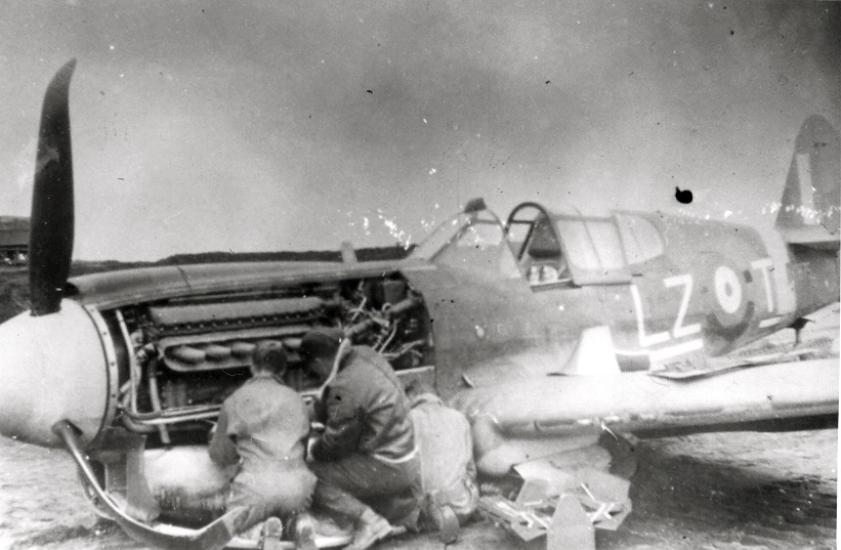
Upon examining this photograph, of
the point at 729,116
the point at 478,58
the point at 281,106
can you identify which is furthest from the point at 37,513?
the point at 729,116

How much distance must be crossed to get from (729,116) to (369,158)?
9.35 feet

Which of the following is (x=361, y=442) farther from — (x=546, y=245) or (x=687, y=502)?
(x=546, y=245)

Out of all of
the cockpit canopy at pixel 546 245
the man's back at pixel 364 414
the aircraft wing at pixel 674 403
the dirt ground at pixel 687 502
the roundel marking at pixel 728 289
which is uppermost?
the cockpit canopy at pixel 546 245

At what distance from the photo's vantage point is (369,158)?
4.07m

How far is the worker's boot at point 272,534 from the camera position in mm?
A: 2988

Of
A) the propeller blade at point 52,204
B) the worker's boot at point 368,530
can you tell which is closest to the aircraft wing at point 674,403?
the worker's boot at point 368,530

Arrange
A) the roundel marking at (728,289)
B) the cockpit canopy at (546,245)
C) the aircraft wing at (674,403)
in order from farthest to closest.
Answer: the roundel marking at (728,289) < the cockpit canopy at (546,245) < the aircraft wing at (674,403)

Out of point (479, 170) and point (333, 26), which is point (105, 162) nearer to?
point (333, 26)

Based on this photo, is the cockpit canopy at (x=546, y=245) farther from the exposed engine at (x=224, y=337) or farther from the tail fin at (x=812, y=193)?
the tail fin at (x=812, y=193)

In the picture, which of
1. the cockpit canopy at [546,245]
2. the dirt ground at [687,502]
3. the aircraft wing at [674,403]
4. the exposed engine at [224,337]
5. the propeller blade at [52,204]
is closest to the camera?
the propeller blade at [52,204]

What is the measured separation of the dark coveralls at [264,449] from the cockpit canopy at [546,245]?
1.64 m

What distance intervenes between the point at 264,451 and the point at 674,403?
7.19 feet

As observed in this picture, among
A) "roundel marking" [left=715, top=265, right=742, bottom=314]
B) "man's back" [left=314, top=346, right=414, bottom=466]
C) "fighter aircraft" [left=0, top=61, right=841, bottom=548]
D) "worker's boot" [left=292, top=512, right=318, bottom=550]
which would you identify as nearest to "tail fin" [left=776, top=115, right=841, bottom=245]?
"fighter aircraft" [left=0, top=61, right=841, bottom=548]

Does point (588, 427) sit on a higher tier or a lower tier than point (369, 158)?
lower
